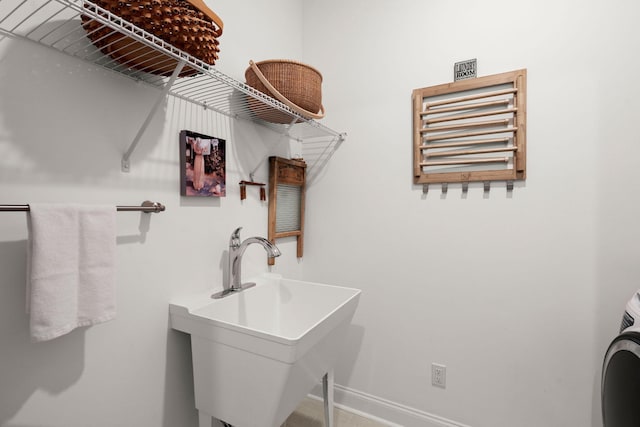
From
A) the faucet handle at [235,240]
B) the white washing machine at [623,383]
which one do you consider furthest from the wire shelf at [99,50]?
the white washing machine at [623,383]

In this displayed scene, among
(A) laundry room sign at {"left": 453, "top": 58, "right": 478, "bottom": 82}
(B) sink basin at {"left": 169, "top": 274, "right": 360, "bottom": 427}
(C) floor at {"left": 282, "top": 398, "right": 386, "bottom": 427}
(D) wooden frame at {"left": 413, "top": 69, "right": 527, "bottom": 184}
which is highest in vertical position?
(A) laundry room sign at {"left": 453, "top": 58, "right": 478, "bottom": 82}

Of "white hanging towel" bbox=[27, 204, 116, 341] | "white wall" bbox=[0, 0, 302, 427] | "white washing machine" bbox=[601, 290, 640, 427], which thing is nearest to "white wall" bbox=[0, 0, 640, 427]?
"white wall" bbox=[0, 0, 302, 427]

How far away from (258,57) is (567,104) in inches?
58.2

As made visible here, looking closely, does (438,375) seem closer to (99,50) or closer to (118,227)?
(118,227)

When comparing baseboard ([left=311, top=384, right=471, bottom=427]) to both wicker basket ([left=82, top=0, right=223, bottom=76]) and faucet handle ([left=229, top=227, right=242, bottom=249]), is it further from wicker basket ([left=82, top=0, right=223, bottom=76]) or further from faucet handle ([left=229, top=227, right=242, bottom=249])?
wicker basket ([left=82, top=0, right=223, bottom=76])

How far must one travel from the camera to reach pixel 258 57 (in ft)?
5.46

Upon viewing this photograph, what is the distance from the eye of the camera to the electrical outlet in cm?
163

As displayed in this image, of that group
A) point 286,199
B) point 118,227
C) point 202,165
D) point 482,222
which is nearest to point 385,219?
point 482,222

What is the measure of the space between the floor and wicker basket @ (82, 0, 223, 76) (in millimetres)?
1805

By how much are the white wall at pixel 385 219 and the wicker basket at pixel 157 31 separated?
13 cm

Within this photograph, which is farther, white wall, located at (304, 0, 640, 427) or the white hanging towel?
white wall, located at (304, 0, 640, 427)

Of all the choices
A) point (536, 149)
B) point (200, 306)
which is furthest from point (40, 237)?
point (536, 149)

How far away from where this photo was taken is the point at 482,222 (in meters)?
1.54

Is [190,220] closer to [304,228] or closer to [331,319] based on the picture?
[331,319]
